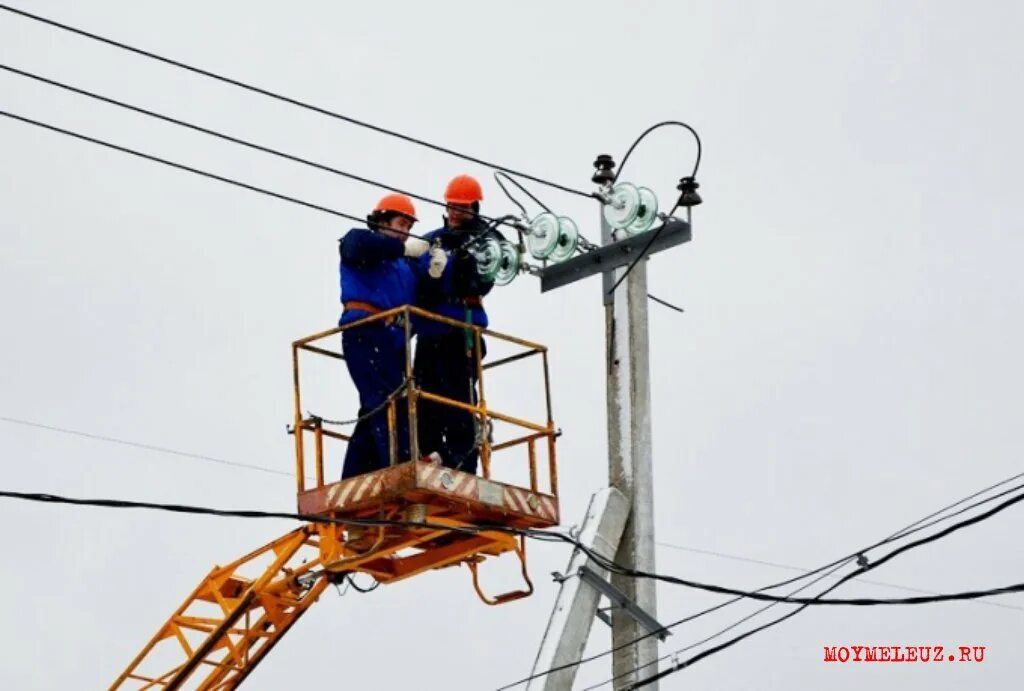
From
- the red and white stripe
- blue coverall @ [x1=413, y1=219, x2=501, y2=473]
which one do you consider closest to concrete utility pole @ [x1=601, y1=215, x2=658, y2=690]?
blue coverall @ [x1=413, y1=219, x2=501, y2=473]

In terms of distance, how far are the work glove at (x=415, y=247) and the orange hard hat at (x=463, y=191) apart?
648 mm

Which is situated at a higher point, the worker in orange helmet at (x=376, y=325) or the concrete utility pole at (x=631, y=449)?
the worker in orange helmet at (x=376, y=325)

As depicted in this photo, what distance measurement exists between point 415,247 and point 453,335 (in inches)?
34.2

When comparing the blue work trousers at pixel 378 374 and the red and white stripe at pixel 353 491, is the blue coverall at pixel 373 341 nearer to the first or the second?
the blue work trousers at pixel 378 374

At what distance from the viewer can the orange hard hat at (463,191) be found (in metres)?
18.8

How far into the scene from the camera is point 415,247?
1817 cm

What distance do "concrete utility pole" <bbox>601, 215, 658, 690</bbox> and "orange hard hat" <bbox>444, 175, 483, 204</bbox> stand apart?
2.32 meters

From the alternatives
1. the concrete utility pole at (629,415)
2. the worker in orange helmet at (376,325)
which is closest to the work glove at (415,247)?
the worker in orange helmet at (376,325)

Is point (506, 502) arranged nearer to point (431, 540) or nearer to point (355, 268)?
point (431, 540)

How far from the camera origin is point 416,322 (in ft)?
60.4

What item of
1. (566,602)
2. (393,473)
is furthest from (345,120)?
(566,602)

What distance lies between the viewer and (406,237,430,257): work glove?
18.2m

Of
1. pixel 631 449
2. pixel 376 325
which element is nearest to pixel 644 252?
pixel 631 449

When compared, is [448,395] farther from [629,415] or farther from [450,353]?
[629,415]
